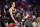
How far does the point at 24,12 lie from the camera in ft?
8.97

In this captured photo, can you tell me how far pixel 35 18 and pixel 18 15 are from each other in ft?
1.78

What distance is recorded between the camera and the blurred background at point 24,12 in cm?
239

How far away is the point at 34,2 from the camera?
9.89 feet

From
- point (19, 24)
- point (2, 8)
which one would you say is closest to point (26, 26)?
point (19, 24)

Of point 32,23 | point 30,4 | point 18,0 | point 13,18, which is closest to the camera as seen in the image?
point 13,18

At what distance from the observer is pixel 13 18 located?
90.4 inches

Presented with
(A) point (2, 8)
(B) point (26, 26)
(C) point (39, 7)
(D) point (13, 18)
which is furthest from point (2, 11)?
(C) point (39, 7)

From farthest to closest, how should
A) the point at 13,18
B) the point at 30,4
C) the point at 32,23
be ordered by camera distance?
the point at 30,4, the point at 32,23, the point at 13,18

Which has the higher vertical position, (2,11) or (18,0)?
(18,0)

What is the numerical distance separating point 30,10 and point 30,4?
22cm

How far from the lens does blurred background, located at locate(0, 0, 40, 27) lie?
2.39 m

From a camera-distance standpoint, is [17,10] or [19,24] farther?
[17,10]

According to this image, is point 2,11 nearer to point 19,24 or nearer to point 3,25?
point 3,25

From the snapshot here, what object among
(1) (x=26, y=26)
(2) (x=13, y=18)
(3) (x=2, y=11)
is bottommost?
(1) (x=26, y=26)
